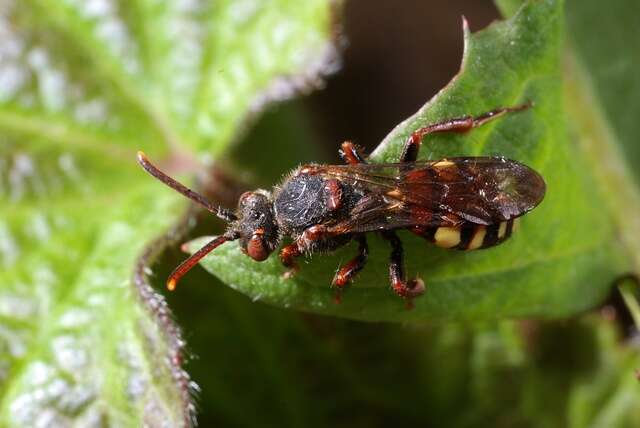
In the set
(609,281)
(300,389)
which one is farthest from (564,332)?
(300,389)

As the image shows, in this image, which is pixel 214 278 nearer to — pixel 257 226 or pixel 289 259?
pixel 257 226

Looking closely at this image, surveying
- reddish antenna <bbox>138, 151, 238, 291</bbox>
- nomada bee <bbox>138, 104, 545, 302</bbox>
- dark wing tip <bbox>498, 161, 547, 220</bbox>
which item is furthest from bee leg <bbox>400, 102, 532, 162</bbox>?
reddish antenna <bbox>138, 151, 238, 291</bbox>

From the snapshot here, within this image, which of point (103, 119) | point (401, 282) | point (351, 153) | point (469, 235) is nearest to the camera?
point (401, 282)

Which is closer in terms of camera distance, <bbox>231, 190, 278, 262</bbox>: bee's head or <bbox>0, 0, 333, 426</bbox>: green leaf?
<bbox>231, 190, 278, 262</bbox>: bee's head

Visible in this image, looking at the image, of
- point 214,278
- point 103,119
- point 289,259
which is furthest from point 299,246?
point 103,119

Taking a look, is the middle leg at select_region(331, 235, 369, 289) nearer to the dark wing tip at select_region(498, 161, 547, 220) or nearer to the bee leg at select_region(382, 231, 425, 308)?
the bee leg at select_region(382, 231, 425, 308)
